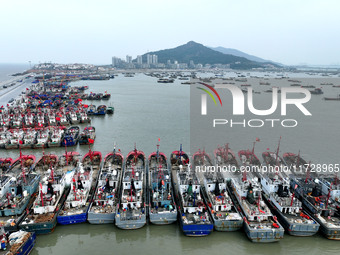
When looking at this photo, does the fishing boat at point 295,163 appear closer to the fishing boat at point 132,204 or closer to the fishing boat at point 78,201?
the fishing boat at point 132,204

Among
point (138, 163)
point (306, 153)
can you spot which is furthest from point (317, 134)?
point (138, 163)

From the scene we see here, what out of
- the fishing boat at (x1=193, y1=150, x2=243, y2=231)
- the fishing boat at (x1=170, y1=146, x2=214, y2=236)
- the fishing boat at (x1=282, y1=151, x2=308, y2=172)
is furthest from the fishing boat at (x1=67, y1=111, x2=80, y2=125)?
the fishing boat at (x1=282, y1=151, x2=308, y2=172)

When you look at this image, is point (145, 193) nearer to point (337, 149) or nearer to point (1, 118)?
point (337, 149)

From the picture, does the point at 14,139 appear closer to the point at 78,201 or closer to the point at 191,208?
the point at 78,201

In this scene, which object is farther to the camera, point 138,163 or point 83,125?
point 83,125

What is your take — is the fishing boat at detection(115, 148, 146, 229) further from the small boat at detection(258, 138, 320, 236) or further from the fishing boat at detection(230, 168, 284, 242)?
the small boat at detection(258, 138, 320, 236)

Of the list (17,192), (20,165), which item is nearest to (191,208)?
(17,192)

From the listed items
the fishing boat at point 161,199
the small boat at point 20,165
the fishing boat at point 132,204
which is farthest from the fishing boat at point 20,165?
the fishing boat at point 161,199
